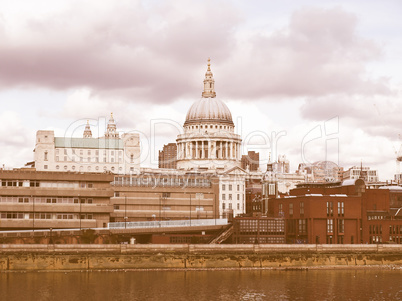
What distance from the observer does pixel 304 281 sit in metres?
117

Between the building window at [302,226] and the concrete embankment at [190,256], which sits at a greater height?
the building window at [302,226]

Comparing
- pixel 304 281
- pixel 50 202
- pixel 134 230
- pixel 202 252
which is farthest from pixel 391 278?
pixel 50 202

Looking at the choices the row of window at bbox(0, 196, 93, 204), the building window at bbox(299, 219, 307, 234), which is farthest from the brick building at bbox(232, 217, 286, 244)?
the row of window at bbox(0, 196, 93, 204)

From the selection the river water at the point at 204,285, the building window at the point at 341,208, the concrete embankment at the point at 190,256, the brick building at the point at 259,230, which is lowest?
the river water at the point at 204,285

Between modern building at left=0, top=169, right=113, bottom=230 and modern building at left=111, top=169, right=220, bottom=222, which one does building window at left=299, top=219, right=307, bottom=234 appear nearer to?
modern building at left=0, top=169, right=113, bottom=230

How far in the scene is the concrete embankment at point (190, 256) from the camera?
12875 centimetres

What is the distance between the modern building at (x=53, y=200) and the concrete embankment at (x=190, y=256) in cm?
2316

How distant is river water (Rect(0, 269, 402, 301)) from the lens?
101062 millimetres

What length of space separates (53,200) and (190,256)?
32650mm

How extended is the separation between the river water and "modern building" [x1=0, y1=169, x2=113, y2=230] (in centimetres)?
2994

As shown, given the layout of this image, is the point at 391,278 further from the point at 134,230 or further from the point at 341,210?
the point at 134,230

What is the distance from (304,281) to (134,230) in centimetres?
4528

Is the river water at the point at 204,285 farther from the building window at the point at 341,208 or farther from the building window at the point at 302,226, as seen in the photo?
the building window at the point at 341,208

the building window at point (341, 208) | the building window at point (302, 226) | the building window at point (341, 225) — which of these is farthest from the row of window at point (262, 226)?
the building window at point (341, 208)
